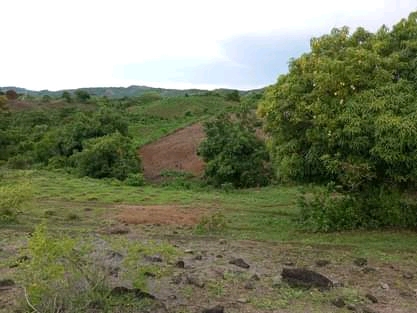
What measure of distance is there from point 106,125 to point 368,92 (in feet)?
54.2

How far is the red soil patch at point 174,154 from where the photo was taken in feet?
80.8

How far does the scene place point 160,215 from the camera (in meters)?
13.4

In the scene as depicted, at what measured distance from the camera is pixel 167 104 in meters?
45.8

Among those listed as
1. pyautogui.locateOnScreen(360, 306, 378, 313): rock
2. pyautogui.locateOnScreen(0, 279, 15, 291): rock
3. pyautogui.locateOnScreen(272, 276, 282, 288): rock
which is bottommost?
pyautogui.locateOnScreen(0, 279, 15, 291): rock

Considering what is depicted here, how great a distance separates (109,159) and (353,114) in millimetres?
13400

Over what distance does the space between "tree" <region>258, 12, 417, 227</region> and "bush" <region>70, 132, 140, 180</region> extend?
1060 cm

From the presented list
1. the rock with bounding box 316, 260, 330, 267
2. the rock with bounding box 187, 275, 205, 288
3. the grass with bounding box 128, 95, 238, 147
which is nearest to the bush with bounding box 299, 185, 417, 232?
the rock with bounding box 316, 260, 330, 267

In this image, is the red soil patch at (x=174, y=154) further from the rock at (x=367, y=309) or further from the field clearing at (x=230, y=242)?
the rock at (x=367, y=309)

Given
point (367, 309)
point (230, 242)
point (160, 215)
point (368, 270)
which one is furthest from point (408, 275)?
point (160, 215)

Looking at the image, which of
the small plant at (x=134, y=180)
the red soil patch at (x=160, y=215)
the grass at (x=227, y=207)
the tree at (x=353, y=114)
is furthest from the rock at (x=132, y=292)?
the small plant at (x=134, y=180)

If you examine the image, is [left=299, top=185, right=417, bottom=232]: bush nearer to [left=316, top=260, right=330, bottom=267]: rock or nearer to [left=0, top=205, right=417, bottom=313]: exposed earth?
[left=0, top=205, right=417, bottom=313]: exposed earth

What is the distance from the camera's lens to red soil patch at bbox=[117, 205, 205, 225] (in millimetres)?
12750

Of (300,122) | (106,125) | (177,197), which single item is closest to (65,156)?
(106,125)

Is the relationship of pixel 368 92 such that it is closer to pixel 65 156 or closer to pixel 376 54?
pixel 376 54
